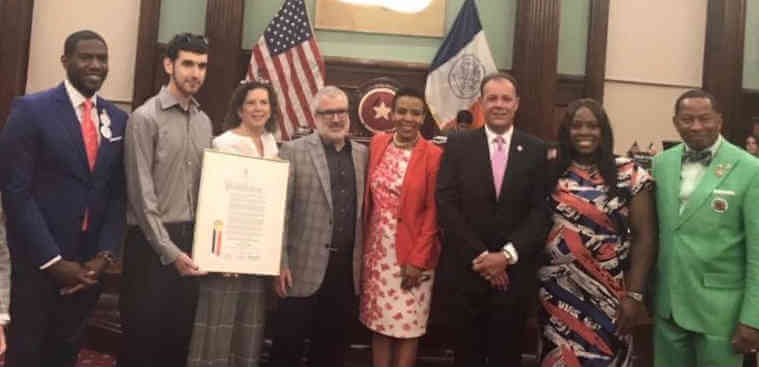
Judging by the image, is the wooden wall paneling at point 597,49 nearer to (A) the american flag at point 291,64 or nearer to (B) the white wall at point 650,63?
(B) the white wall at point 650,63

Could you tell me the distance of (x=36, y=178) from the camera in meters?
2.30

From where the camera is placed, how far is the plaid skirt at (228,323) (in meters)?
2.47

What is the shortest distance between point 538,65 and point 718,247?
3.73m

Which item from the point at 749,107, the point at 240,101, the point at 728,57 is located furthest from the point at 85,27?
the point at 749,107

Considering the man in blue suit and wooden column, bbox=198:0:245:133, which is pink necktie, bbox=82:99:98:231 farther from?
wooden column, bbox=198:0:245:133

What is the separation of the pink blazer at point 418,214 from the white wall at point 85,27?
4.02m

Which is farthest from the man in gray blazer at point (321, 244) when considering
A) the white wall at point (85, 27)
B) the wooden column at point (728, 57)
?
the wooden column at point (728, 57)

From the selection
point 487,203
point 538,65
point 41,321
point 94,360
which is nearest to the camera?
point 41,321

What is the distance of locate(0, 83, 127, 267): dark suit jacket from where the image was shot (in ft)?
7.27

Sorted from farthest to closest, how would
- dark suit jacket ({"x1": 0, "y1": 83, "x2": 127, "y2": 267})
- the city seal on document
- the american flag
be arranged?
the city seal on document → the american flag → dark suit jacket ({"x1": 0, "y1": 83, "x2": 127, "y2": 267})

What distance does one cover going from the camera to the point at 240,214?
2480 millimetres

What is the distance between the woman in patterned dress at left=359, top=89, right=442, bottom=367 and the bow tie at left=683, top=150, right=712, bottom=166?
3.39ft

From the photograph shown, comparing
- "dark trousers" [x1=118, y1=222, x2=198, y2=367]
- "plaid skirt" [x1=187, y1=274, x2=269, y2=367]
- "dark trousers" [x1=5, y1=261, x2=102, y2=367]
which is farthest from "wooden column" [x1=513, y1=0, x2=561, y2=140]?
"dark trousers" [x1=5, y1=261, x2=102, y2=367]

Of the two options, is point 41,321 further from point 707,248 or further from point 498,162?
point 707,248
